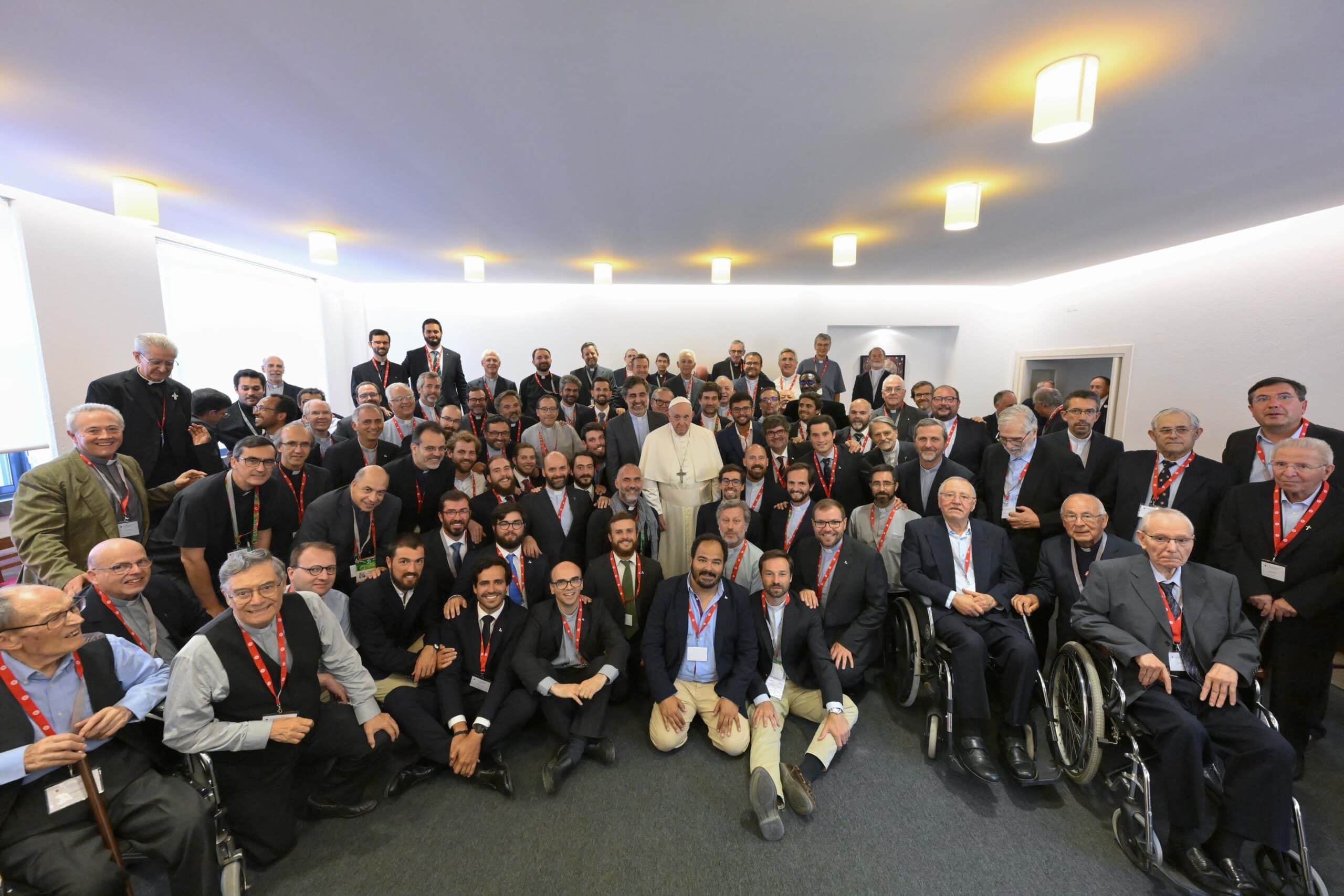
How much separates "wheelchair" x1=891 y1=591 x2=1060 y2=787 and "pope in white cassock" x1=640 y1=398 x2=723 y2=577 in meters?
1.61

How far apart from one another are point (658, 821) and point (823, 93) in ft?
11.9

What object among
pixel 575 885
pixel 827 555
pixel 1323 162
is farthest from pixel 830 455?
pixel 1323 162

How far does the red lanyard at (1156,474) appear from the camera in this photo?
315 centimetres

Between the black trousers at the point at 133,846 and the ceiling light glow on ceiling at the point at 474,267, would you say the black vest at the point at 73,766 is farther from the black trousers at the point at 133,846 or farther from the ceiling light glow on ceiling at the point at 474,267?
the ceiling light glow on ceiling at the point at 474,267

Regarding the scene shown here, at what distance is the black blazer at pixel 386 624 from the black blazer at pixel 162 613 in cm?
69

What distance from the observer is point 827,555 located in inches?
130

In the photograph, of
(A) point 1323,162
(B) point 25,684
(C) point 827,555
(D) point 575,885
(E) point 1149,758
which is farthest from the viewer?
(A) point 1323,162

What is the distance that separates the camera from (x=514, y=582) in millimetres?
3311

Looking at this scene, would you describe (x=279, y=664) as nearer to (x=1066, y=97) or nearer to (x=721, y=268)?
(x=1066, y=97)

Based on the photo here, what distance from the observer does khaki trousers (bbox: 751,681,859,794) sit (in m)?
2.61

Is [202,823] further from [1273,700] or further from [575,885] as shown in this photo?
[1273,700]

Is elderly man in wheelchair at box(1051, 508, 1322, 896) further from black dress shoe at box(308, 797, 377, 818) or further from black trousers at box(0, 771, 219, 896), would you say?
black trousers at box(0, 771, 219, 896)

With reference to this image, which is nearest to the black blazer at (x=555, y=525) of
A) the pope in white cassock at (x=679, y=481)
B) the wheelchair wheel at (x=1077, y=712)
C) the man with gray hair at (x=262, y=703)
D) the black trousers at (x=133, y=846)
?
the pope in white cassock at (x=679, y=481)

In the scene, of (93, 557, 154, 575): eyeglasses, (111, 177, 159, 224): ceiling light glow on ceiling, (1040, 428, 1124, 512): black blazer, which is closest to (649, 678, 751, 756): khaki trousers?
(93, 557, 154, 575): eyeglasses
